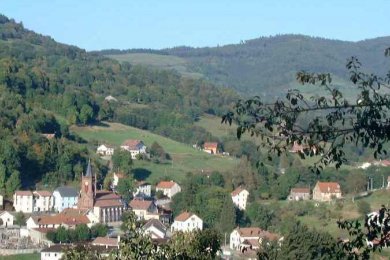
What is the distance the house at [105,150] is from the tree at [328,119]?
5385 cm

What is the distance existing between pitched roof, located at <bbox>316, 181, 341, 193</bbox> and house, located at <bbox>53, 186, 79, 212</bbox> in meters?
12.8

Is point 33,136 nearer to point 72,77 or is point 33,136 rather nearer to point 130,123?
point 130,123

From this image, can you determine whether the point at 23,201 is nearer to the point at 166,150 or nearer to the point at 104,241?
the point at 104,241

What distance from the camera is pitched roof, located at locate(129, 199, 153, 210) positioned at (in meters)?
48.5

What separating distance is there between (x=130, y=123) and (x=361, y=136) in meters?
67.5

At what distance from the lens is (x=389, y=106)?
7.15 m

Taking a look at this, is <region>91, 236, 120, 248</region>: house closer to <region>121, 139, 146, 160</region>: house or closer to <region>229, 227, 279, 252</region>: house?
<region>229, 227, 279, 252</region>: house

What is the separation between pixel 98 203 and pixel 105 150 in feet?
47.0

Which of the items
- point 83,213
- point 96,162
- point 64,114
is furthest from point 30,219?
point 64,114

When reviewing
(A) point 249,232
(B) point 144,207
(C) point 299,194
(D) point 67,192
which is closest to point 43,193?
(D) point 67,192

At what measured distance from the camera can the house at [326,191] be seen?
170 ft

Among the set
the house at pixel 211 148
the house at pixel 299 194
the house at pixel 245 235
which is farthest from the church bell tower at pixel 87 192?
the house at pixel 211 148

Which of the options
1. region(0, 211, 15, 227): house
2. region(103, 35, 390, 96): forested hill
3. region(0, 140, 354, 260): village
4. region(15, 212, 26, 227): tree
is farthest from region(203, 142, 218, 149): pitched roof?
region(103, 35, 390, 96): forested hill

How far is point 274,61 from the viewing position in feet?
579
